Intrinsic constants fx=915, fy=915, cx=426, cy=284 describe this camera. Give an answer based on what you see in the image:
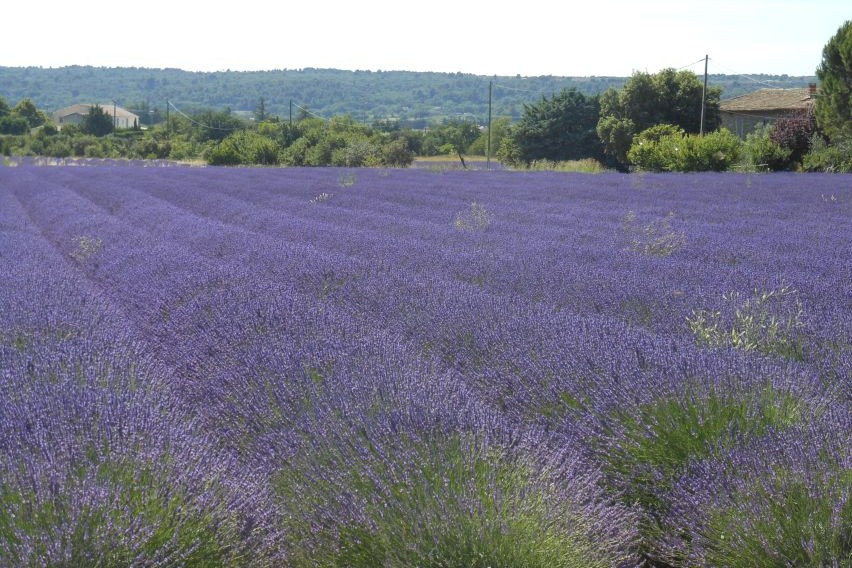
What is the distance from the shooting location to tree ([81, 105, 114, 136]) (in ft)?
251

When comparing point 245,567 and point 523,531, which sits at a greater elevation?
point 523,531

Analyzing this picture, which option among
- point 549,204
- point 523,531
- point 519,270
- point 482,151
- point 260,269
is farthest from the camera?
point 482,151

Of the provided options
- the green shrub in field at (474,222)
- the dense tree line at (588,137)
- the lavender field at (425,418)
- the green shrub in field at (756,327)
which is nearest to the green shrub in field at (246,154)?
the dense tree line at (588,137)

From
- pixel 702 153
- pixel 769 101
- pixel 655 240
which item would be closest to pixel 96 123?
pixel 769 101

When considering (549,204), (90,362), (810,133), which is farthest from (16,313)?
(810,133)

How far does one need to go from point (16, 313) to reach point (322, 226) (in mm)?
5227

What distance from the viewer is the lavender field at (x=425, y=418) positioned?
6.88 ft

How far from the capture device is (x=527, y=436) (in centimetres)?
253

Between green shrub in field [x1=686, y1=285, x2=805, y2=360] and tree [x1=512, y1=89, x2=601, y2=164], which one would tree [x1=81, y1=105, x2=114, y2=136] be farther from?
green shrub in field [x1=686, y1=285, x2=805, y2=360]

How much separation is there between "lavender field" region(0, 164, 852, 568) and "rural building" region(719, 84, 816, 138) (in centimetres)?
3283

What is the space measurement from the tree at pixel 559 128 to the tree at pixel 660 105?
5.48 metres

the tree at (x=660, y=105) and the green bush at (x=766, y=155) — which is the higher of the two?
the tree at (x=660, y=105)

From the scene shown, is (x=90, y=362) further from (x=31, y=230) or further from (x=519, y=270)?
(x=31, y=230)

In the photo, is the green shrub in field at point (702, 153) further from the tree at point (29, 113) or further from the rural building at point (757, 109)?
the tree at point (29, 113)
